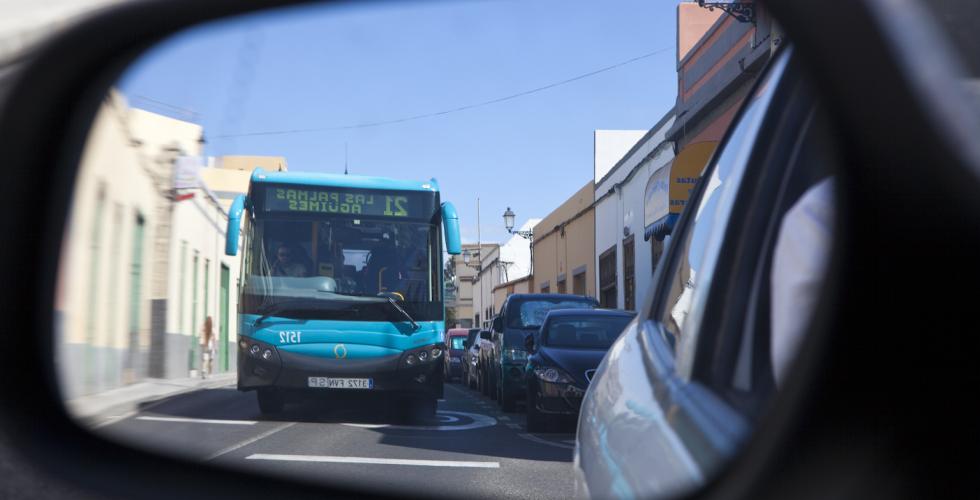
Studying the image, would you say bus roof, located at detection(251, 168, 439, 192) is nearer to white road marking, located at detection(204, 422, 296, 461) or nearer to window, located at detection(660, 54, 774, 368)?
white road marking, located at detection(204, 422, 296, 461)

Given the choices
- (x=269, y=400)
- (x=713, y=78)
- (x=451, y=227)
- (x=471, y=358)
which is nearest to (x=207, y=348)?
(x=471, y=358)

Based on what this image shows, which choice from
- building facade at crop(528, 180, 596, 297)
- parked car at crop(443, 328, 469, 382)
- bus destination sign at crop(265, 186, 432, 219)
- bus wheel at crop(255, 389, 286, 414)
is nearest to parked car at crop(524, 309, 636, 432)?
bus destination sign at crop(265, 186, 432, 219)

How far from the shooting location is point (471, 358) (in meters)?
24.0

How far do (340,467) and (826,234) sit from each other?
21.6 ft

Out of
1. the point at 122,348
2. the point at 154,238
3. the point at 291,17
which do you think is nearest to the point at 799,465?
the point at 291,17

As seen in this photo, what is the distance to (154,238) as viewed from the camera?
20.7 meters

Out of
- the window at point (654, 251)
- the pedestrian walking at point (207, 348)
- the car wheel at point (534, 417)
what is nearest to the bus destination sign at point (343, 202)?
the car wheel at point (534, 417)

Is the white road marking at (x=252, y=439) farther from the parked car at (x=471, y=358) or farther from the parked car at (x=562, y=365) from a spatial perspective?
the parked car at (x=471, y=358)

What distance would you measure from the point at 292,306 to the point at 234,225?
1.27 m

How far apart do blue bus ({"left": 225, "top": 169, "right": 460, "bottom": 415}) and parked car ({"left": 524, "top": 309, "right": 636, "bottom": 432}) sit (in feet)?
4.42

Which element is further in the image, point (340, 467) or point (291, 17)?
point (340, 467)

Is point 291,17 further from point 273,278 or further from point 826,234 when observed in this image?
point 273,278

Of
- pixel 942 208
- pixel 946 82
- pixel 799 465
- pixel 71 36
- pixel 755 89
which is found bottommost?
pixel 799 465

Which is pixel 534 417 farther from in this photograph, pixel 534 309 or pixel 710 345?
pixel 710 345
